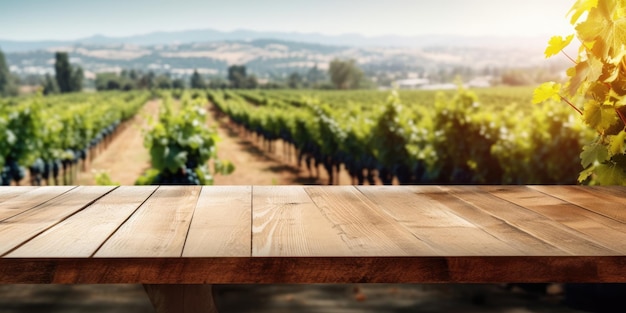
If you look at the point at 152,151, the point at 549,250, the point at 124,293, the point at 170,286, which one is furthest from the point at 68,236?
the point at 152,151

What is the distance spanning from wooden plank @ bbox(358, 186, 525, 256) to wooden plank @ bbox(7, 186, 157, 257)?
0.70m

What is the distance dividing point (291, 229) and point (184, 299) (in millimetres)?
519

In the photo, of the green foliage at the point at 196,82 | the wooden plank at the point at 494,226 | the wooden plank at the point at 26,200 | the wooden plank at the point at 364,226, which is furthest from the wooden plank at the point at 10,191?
the green foliage at the point at 196,82

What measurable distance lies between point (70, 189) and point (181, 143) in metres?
6.62

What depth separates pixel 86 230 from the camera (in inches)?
67.8

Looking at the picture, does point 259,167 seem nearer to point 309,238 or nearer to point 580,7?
point 580,7

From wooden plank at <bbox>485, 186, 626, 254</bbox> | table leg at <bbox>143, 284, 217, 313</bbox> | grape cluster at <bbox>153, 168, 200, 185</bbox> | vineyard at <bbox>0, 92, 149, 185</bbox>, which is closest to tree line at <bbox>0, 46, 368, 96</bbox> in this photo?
vineyard at <bbox>0, 92, 149, 185</bbox>

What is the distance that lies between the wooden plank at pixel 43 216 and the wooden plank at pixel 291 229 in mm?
490

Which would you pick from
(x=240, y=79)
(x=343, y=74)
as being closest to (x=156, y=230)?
(x=240, y=79)

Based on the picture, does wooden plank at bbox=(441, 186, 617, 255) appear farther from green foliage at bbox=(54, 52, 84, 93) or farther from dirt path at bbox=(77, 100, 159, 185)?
green foliage at bbox=(54, 52, 84, 93)

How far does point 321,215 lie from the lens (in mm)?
1912

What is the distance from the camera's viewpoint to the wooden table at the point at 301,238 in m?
1.47

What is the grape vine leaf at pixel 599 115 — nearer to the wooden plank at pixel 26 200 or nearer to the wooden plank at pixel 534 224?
the wooden plank at pixel 534 224

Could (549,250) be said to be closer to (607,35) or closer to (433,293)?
(607,35)
